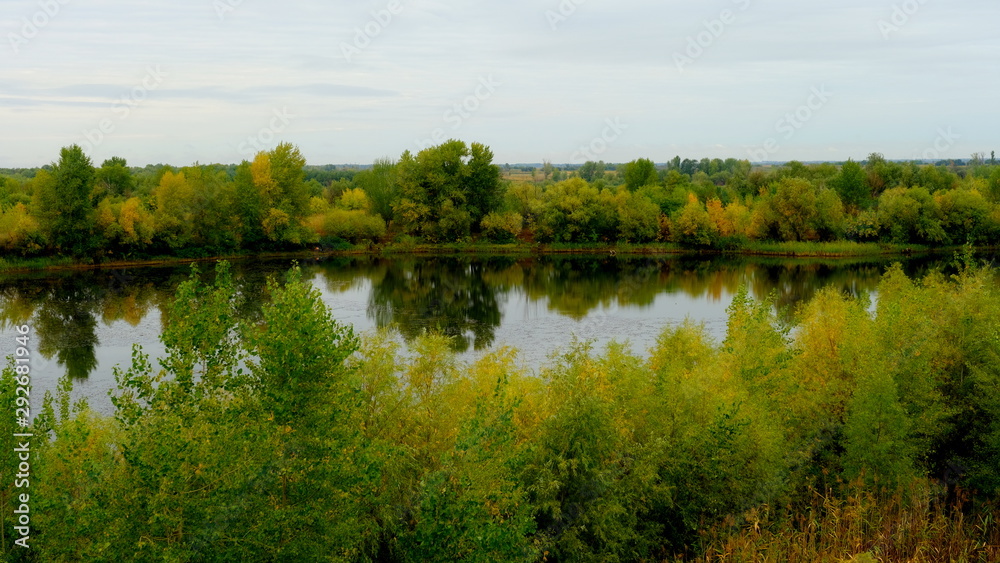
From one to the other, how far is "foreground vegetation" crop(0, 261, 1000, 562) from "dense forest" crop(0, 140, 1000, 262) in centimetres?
4573

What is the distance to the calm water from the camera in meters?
35.1

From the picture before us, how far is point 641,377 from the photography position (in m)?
19.2

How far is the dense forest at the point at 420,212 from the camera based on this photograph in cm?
5859

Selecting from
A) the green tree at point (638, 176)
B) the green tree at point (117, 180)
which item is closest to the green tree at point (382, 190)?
the green tree at point (117, 180)

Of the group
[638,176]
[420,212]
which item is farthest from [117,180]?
[638,176]

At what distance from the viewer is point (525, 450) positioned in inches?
604

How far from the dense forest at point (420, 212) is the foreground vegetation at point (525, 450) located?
45727 millimetres

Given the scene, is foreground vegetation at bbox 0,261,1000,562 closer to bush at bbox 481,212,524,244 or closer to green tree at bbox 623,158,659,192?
bush at bbox 481,212,524,244

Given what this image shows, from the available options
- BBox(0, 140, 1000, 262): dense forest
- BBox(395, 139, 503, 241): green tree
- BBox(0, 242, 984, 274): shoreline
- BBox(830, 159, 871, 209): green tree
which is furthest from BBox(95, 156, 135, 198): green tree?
BBox(830, 159, 871, 209): green tree

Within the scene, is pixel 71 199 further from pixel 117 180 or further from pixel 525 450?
pixel 525 450

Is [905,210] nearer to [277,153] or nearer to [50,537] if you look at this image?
[277,153]

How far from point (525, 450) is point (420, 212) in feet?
196

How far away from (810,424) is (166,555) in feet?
54.6

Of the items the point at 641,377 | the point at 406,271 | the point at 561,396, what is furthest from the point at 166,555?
the point at 406,271
